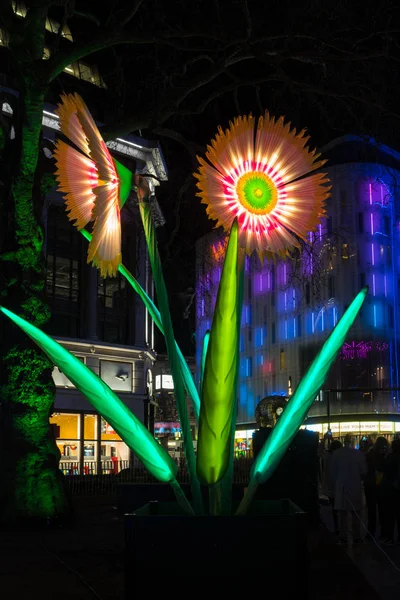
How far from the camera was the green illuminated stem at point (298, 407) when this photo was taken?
4.25m

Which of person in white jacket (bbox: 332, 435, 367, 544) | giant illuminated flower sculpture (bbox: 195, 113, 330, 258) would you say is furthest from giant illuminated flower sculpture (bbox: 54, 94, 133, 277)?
person in white jacket (bbox: 332, 435, 367, 544)

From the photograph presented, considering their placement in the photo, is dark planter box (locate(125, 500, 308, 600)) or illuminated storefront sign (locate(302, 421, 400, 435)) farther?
illuminated storefront sign (locate(302, 421, 400, 435))

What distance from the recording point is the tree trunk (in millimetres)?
10930

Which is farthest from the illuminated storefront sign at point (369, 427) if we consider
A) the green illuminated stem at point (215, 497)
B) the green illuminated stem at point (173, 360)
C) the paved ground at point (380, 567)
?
the green illuminated stem at point (215, 497)

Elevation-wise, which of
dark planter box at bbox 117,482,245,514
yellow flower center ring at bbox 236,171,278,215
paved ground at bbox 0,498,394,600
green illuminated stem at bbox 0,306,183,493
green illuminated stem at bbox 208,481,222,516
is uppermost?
yellow flower center ring at bbox 236,171,278,215

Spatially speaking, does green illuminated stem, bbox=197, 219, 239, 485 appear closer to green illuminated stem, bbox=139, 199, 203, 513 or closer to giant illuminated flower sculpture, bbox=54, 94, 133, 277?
green illuminated stem, bbox=139, 199, 203, 513

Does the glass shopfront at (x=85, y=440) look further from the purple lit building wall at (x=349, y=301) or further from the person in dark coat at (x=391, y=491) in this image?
the person in dark coat at (x=391, y=491)

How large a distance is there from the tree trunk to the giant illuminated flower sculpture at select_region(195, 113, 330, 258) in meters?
7.32

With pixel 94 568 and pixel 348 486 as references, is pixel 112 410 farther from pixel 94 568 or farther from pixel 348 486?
pixel 348 486

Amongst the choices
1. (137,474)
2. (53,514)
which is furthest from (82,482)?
(53,514)

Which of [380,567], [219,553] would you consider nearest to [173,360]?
[219,553]

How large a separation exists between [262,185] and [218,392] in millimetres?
1433

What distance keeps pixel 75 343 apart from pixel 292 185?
35781 millimetres

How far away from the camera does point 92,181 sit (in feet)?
14.9
